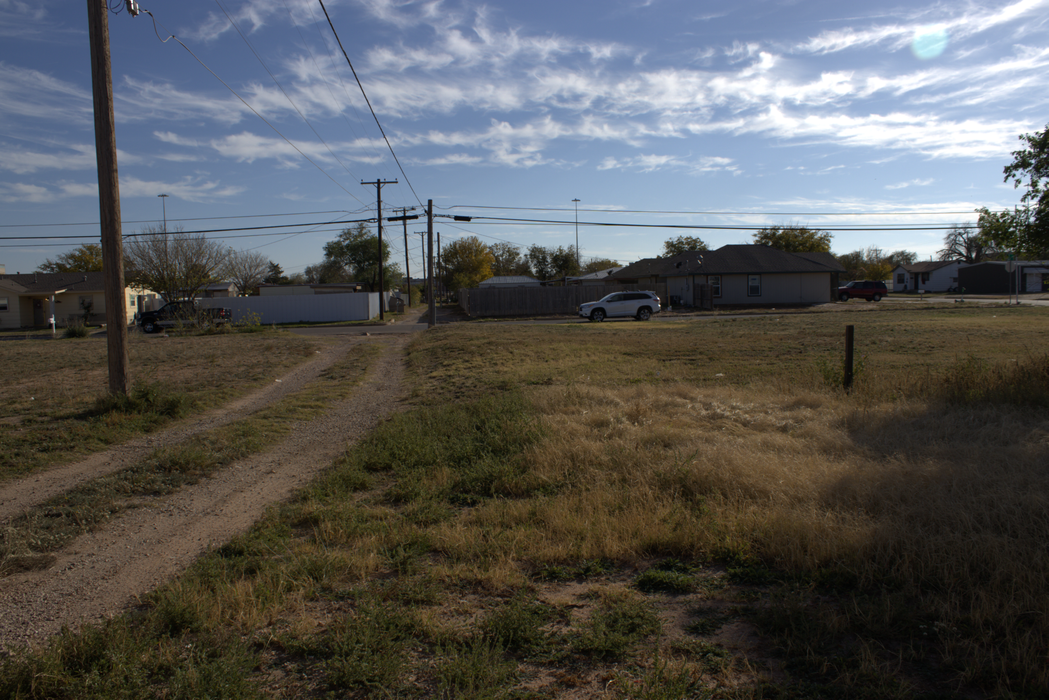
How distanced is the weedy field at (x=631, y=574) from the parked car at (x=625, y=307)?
28489 mm

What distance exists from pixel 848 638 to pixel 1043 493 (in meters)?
2.82

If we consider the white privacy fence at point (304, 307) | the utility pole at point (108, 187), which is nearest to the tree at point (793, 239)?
the white privacy fence at point (304, 307)

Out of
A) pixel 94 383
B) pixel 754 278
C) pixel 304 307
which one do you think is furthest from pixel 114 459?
pixel 754 278

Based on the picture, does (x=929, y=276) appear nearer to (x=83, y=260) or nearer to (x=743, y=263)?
(x=743, y=263)

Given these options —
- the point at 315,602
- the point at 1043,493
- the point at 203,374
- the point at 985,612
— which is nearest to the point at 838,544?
the point at 985,612

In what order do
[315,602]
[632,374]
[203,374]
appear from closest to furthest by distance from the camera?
[315,602], [632,374], [203,374]

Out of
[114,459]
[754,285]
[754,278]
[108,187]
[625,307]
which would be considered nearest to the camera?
[114,459]

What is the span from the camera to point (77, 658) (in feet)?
10.9

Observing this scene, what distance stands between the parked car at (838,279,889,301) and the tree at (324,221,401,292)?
52473 mm

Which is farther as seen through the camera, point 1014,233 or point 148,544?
point 1014,233

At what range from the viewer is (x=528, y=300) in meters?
48.0

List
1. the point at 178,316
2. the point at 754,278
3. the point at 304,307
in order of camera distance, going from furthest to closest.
→ the point at 754,278 < the point at 304,307 < the point at 178,316

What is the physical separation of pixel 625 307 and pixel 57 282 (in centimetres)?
4560

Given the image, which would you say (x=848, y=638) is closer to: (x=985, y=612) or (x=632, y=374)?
(x=985, y=612)
